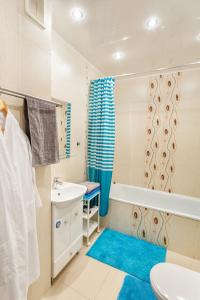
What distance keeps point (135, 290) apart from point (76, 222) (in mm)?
828

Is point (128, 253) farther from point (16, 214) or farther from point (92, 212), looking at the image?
point (16, 214)

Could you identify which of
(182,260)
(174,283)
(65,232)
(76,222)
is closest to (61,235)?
(65,232)

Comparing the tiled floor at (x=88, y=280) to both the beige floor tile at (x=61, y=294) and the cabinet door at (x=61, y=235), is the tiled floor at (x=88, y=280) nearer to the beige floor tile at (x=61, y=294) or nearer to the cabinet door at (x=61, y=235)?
the beige floor tile at (x=61, y=294)

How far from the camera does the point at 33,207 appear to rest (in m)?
1.10

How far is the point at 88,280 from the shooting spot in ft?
5.31

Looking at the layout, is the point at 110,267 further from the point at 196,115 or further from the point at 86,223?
the point at 196,115

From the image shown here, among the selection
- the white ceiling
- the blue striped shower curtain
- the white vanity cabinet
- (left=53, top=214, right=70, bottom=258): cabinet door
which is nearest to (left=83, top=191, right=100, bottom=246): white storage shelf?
the blue striped shower curtain

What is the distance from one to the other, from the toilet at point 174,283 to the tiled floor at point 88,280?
54 cm

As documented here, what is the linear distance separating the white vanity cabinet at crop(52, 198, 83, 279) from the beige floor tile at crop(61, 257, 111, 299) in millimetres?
148

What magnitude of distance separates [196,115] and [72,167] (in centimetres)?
207

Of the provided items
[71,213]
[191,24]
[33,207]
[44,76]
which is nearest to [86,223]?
[71,213]

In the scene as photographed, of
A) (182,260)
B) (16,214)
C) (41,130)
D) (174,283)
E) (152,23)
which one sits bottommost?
(182,260)

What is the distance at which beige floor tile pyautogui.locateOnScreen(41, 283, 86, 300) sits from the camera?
1.44 meters

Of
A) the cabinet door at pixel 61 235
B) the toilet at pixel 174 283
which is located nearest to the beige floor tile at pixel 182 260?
the toilet at pixel 174 283
